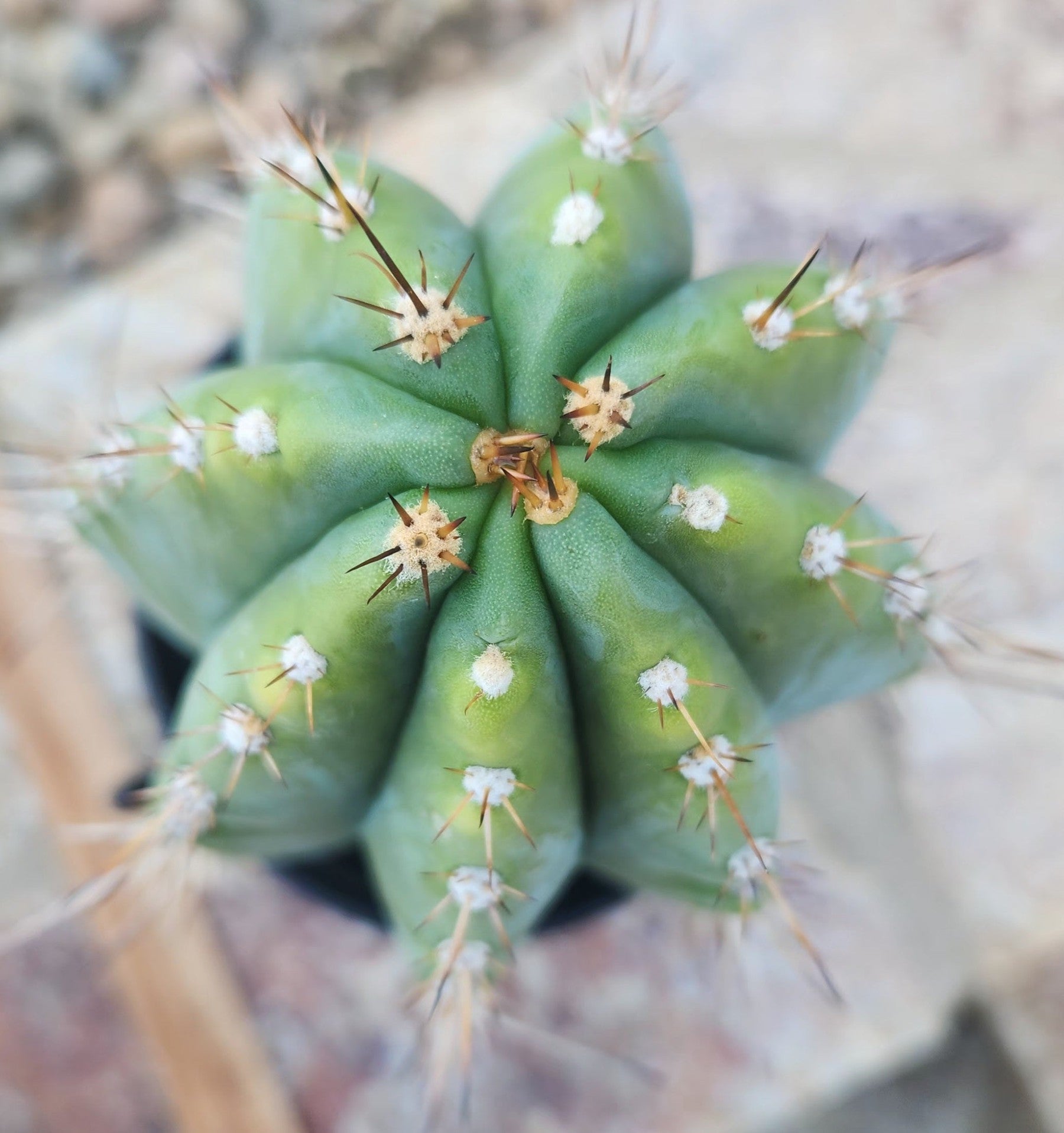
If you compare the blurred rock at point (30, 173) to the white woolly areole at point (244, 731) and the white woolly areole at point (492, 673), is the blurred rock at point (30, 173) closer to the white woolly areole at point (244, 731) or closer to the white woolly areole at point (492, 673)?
the white woolly areole at point (244, 731)

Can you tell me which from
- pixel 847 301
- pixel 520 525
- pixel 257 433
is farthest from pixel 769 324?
pixel 257 433

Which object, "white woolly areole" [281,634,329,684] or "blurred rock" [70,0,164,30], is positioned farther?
"blurred rock" [70,0,164,30]

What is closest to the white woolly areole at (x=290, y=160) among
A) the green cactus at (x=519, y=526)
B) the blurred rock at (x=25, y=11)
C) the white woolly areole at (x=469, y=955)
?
the green cactus at (x=519, y=526)

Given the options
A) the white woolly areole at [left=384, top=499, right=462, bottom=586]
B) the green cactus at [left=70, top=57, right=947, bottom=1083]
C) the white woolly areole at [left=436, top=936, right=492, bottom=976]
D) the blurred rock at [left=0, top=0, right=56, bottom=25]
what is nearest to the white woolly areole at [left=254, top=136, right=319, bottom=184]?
the green cactus at [left=70, top=57, right=947, bottom=1083]

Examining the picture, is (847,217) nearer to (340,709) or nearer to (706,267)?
(706,267)

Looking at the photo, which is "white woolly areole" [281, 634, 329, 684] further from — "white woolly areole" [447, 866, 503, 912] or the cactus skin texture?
"white woolly areole" [447, 866, 503, 912]

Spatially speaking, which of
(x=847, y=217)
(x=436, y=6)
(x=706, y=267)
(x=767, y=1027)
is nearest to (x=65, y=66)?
(x=436, y=6)

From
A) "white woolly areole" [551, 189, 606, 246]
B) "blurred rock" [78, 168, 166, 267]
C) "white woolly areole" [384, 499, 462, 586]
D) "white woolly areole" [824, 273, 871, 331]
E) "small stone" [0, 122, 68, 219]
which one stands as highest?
"small stone" [0, 122, 68, 219]
